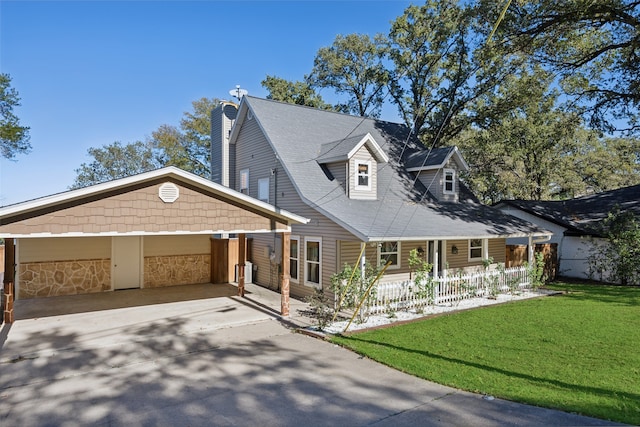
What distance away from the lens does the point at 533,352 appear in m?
8.11

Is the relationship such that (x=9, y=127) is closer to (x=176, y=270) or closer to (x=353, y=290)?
(x=176, y=270)

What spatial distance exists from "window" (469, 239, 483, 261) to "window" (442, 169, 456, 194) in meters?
2.43

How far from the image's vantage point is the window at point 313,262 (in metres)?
13.3

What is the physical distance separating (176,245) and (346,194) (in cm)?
752

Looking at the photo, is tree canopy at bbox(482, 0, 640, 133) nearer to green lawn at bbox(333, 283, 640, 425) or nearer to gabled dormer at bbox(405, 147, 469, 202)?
gabled dormer at bbox(405, 147, 469, 202)

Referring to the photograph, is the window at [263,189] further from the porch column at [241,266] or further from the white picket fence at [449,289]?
the white picket fence at [449,289]

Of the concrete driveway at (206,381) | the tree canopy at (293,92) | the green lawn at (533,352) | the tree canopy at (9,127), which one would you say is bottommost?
the concrete driveway at (206,381)

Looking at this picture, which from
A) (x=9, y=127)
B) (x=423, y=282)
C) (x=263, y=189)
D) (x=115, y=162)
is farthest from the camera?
(x=115, y=162)

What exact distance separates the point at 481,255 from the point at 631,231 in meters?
6.39

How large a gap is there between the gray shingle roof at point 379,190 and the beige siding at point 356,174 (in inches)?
11.6

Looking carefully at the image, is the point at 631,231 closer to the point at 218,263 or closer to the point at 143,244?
the point at 218,263

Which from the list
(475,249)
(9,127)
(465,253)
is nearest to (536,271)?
(475,249)

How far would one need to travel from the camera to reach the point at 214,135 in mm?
20000

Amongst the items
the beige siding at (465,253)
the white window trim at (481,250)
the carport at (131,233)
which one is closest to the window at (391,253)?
the beige siding at (465,253)
